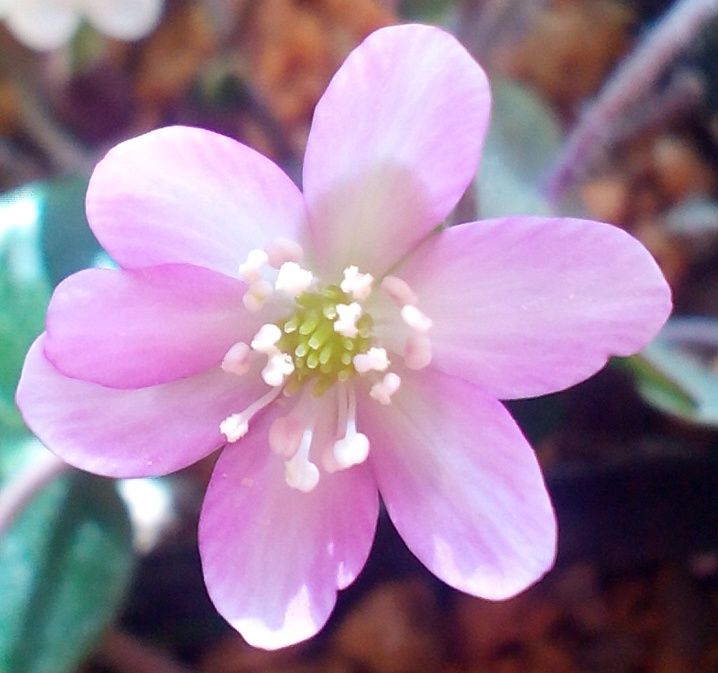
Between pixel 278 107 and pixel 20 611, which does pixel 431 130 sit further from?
pixel 278 107

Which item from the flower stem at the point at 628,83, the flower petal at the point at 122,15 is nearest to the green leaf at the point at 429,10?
the flower stem at the point at 628,83

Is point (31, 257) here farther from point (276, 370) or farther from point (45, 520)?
point (276, 370)

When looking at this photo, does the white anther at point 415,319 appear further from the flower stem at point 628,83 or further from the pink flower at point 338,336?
the flower stem at point 628,83

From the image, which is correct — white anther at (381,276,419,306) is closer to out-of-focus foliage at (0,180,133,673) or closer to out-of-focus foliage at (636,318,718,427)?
out-of-focus foliage at (636,318,718,427)

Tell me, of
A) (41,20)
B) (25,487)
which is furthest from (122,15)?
(25,487)

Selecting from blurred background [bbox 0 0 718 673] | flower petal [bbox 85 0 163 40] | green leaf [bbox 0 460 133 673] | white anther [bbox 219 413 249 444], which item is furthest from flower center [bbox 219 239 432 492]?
flower petal [bbox 85 0 163 40]
